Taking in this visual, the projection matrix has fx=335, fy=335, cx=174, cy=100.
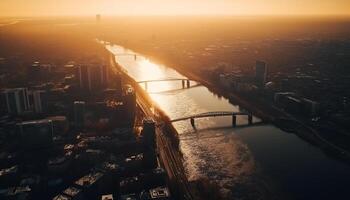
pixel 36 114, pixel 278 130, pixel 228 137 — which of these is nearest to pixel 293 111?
pixel 278 130

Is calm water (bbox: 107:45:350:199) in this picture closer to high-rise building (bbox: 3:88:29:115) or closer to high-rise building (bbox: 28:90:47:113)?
high-rise building (bbox: 28:90:47:113)

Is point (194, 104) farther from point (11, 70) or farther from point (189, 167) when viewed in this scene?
point (11, 70)

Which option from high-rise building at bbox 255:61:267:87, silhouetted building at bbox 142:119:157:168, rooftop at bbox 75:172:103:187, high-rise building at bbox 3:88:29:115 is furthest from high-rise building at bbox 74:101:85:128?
high-rise building at bbox 255:61:267:87

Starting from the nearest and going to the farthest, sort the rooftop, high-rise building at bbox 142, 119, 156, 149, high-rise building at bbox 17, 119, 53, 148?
the rooftop < high-rise building at bbox 142, 119, 156, 149 < high-rise building at bbox 17, 119, 53, 148

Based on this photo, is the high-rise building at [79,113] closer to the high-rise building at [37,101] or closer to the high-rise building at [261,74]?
the high-rise building at [37,101]

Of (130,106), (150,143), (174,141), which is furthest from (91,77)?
(150,143)
